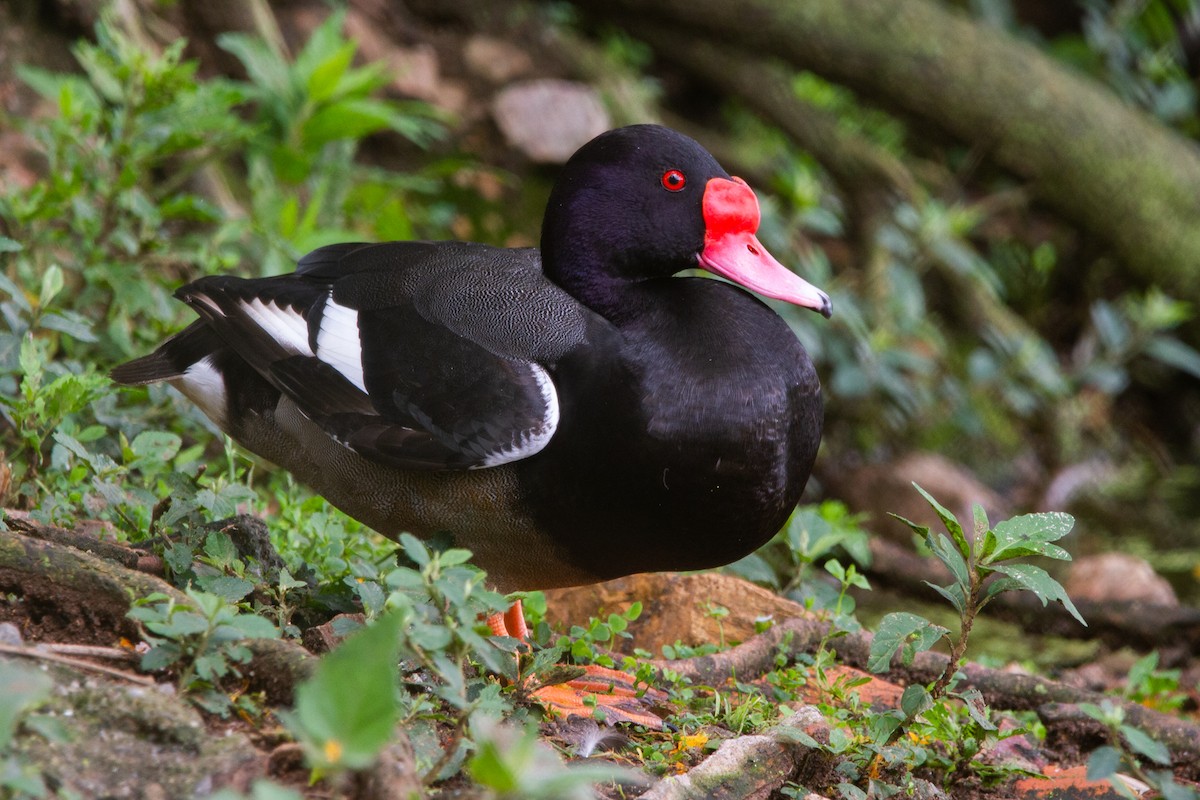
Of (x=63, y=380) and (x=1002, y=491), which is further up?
(x=63, y=380)

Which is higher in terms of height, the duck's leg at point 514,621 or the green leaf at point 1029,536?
the green leaf at point 1029,536

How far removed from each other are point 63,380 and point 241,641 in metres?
1.15

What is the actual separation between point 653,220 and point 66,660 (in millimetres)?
1816

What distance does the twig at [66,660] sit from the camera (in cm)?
204

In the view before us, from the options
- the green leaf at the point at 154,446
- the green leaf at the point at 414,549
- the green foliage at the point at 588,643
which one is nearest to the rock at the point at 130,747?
the green leaf at the point at 414,549

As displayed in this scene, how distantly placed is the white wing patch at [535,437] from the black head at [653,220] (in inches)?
15.4

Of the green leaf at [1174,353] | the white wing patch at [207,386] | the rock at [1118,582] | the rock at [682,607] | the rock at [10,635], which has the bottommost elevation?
the rock at [1118,582]

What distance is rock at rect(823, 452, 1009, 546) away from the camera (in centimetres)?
603

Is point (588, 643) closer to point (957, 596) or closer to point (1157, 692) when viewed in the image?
point (957, 596)

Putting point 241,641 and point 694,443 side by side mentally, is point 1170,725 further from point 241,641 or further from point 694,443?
point 241,641

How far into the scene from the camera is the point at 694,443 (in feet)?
9.52

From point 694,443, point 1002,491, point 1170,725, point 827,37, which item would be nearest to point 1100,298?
point 1002,491

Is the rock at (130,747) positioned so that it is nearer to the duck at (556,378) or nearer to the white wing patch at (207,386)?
the duck at (556,378)

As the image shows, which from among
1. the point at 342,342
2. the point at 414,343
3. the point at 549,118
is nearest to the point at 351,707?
the point at 414,343
